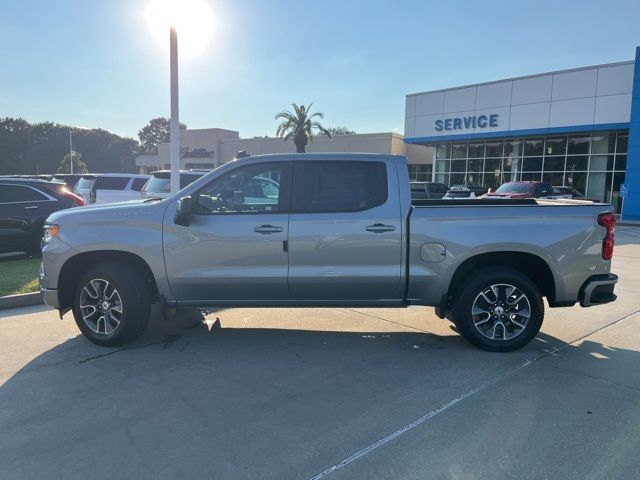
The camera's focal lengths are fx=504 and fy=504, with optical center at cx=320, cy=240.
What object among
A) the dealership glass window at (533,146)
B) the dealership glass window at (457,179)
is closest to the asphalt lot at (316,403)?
the dealership glass window at (533,146)

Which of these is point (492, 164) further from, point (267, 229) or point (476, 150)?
point (267, 229)

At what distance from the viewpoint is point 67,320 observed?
6.14m

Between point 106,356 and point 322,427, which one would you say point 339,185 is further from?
point 106,356

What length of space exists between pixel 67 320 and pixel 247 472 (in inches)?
163

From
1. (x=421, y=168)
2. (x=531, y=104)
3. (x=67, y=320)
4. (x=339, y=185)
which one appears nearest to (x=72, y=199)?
(x=67, y=320)

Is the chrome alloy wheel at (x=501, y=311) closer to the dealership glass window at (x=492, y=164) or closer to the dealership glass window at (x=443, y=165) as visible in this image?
the dealership glass window at (x=492, y=164)

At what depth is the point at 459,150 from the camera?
3419cm

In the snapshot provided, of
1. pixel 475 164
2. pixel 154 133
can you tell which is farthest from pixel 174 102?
pixel 154 133

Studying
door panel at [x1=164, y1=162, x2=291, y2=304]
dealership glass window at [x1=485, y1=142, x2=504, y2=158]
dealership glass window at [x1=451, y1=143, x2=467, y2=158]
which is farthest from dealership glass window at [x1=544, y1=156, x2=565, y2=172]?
door panel at [x1=164, y1=162, x2=291, y2=304]

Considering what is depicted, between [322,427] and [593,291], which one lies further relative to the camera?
[593,291]

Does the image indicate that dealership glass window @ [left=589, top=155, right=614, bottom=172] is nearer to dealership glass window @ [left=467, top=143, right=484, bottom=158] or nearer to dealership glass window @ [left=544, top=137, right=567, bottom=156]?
dealership glass window @ [left=544, top=137, right=567, bottom=156]

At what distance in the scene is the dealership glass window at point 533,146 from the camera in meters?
29.9

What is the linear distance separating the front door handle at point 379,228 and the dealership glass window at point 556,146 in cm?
2813

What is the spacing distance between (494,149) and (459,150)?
274 centimetres
